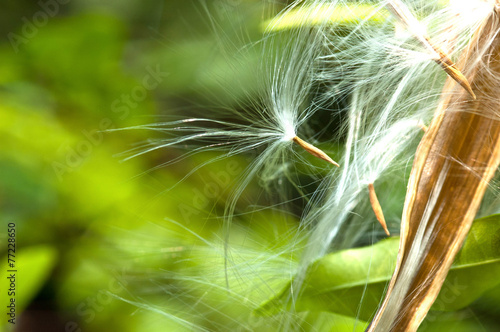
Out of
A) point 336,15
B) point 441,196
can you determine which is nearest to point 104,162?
point 336,15

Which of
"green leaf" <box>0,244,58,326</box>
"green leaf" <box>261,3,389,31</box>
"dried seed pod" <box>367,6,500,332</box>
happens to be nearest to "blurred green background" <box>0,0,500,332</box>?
"green leaf" <box>0,244,58,326</box>

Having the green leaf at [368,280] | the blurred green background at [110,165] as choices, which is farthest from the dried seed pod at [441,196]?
the blurred green background at [110,165]

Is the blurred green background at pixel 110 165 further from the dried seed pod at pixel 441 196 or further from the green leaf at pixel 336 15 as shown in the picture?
the dried seed pod at pixel 441 196

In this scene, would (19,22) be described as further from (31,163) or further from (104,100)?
(31,163)

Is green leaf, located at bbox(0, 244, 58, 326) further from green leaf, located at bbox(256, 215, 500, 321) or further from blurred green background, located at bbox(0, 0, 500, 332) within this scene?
green leaf, located at bbox(256, 215, 500, 321)

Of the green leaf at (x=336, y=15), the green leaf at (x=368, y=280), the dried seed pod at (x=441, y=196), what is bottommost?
the green leaf at (x=368, y=280)
